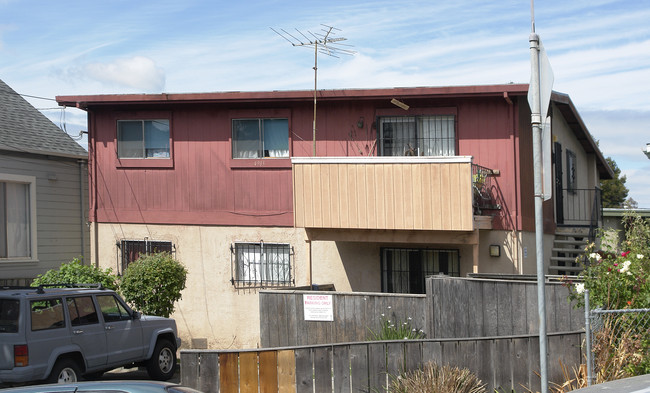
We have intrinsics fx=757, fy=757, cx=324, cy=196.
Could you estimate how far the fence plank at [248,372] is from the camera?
984 cm

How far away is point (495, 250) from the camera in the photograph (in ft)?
53.5

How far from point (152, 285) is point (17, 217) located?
5.39 meters

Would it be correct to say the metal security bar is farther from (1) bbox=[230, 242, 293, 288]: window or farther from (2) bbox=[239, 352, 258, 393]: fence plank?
(2) bbox=[239, 352, 258, 393]: fence plank

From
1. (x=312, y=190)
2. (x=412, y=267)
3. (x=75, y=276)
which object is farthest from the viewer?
(x=412, y=267)

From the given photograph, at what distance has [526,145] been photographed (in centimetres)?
1692

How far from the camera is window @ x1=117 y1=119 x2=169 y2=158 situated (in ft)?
62.3

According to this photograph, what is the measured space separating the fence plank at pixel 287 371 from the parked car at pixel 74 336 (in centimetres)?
406

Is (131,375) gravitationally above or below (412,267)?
below

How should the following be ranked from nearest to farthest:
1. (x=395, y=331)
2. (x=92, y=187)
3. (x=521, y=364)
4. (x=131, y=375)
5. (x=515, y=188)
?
(x=521, y=364) < (x=395, y=331) < (x=131, y=375) < (x=515, y=188) < (x=92, y=187)

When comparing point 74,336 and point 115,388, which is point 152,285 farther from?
point 115,388

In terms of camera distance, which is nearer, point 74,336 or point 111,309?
point 74,336

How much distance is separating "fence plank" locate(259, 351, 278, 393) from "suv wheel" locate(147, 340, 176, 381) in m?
4.69

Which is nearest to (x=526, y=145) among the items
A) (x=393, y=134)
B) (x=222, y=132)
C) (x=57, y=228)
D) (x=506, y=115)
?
(x=506, y=115)

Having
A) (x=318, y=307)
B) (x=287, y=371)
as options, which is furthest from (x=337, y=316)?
(x=287, y=371)
